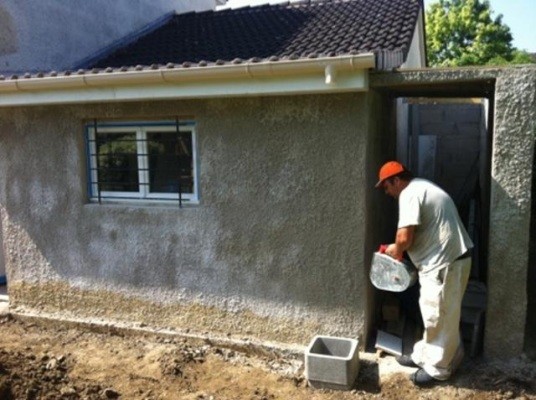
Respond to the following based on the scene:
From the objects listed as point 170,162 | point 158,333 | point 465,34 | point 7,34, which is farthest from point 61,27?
point 465,34

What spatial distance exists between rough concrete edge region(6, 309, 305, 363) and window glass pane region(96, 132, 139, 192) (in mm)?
1791

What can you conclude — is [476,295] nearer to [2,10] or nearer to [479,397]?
[479,397]

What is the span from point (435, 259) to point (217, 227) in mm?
2480

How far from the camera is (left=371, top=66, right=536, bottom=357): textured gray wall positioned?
4676 mm

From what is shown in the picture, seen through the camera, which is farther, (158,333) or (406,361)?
(158,333)

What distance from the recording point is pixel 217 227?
19.0 feet

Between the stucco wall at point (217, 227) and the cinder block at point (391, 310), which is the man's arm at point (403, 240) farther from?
the cinder block at point (391, 310)

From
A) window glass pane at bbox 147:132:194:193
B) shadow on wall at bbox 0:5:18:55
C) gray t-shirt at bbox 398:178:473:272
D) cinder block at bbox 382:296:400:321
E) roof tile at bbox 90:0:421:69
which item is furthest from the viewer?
shadow on wall at bbox 0:5:18:55

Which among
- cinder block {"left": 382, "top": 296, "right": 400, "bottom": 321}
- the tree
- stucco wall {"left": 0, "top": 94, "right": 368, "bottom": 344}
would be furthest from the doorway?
the tree

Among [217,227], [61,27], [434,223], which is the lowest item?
[217,227]

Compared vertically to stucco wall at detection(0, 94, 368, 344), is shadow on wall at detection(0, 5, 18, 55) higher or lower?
higher

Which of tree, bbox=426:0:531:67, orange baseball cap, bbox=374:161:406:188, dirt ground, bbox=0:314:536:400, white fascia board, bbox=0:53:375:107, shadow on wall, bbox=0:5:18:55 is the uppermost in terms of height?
tree, bbox=426:0:531:67

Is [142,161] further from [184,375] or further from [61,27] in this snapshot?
[61,27]

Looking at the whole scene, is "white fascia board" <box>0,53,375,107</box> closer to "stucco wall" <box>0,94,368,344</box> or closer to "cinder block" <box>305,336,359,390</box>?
"stucco wall" <box>0,94,368,344</box>
